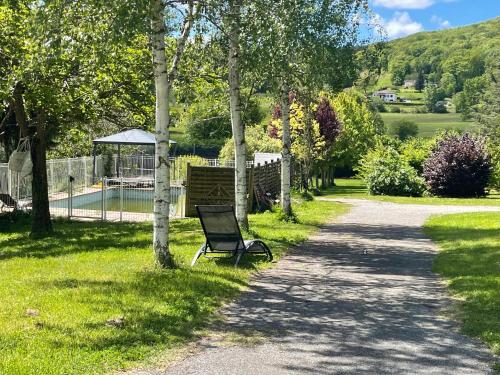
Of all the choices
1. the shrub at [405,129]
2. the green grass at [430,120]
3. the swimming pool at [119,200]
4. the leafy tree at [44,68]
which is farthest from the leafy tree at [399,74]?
the leafy tree at [44,68]

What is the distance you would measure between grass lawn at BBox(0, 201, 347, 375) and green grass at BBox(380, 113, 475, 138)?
349 ft

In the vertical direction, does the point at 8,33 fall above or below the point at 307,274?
above

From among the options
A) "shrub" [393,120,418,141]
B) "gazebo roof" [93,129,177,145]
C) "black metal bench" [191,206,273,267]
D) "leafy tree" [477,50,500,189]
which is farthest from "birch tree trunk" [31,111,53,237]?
"shrub" [393,120,418,141]

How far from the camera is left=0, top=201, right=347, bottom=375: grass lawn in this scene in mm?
4898

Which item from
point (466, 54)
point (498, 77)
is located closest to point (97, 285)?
point (498, 77)

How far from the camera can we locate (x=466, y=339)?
5797 mm

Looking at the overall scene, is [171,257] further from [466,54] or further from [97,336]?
[466,54]

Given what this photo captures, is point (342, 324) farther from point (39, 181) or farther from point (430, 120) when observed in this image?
point (430, 120)

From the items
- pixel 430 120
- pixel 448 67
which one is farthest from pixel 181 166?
pixel 448 67

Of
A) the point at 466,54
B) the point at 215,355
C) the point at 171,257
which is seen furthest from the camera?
the point at 466,54

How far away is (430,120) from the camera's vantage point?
136 metres

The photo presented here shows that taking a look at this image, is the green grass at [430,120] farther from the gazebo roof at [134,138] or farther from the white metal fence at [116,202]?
the gazebo roof at [134,138]

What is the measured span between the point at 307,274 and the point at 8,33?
8.49 metres

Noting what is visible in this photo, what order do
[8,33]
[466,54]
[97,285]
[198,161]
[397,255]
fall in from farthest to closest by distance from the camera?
[466,54] → [198,161] → [8,33] → [397,255] → [97,285]
